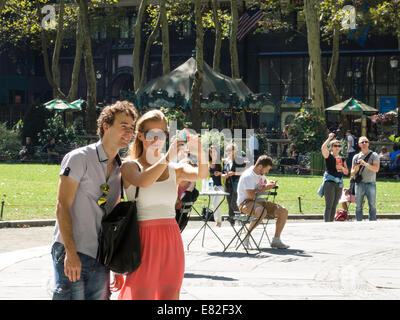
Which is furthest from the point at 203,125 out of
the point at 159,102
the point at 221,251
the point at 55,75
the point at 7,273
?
the point at 7,273

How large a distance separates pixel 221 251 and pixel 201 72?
81.7 ft

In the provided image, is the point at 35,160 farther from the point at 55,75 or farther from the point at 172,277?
the point at 172,277

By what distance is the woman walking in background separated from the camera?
5.30m

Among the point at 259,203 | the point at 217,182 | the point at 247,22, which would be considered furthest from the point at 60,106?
the point at 259,203

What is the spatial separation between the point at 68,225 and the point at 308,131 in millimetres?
29955

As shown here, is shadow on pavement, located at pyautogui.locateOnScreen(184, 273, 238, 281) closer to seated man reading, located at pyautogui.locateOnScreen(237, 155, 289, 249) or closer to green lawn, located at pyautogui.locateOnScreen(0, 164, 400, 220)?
seated man reading, located at pyautogui.locateOnScreen(237, 155, 289, 249)

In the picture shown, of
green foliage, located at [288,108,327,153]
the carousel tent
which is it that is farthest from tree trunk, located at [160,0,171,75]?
green foliage, located at [288,108,327,153]

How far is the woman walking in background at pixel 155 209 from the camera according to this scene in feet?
17.4

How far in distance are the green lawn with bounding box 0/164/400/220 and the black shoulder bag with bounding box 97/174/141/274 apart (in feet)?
39.4

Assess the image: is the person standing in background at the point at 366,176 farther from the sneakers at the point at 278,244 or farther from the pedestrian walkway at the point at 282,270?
the sneakers at the point at 278,244

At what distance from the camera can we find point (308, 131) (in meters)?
34.4

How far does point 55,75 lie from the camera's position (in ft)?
165

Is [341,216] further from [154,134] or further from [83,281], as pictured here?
[83,281]

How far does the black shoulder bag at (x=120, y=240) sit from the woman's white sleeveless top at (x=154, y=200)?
0.16m
